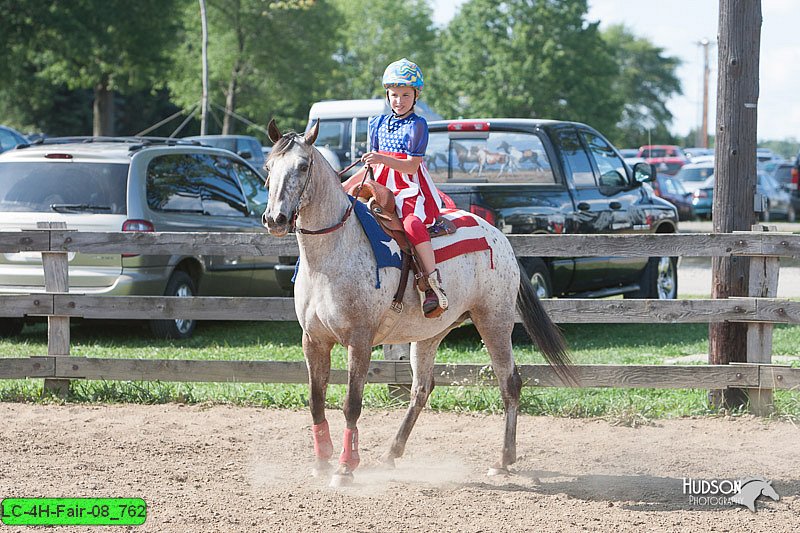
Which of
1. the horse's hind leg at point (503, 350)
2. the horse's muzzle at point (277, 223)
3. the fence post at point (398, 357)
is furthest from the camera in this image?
the fence post at point (398, 357)

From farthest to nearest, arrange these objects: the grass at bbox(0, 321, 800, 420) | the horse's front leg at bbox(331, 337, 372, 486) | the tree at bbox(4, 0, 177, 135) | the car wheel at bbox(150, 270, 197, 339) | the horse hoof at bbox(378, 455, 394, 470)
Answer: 1. the tree at bbox(4, 0, 177, 135)
2. the car wheel at bbox(150, 270, 197, 339)
3. the grass at bbox(0, 321, 800, 420)
4. the horse hoof at bbox(378, 455, 394, 470)
5. the horse's front leg at bbox(331, 337, 372, 486)

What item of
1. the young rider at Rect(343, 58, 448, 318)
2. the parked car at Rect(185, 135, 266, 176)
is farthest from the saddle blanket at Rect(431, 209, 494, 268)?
the parked car at Rect(185, 135, 266, 176)

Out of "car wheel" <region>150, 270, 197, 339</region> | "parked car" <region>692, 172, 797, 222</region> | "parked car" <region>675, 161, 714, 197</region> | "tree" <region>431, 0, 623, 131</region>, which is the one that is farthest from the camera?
"tree" <region>431, 0, 623, 131</region>

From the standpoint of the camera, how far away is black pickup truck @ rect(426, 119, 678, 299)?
9.88m

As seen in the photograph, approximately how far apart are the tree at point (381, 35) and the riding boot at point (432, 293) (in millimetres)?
64458

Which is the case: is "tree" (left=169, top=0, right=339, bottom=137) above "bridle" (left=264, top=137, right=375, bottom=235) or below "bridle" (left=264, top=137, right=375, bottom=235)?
above

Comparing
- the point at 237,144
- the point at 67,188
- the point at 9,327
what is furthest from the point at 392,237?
the point at 237,144

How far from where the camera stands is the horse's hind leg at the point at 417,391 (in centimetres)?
619

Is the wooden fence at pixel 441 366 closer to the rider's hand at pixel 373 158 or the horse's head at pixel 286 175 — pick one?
the rider's hand at pixel 373 158

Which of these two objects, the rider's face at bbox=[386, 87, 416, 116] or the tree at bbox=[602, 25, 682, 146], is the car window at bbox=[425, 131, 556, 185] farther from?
the tree at bbox=[602, 25, 682, 146]

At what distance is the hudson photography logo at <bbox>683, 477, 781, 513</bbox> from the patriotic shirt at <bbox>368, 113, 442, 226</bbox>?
83.0 inches

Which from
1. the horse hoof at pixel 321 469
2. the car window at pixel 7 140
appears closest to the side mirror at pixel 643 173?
the horse hoof at pixel 321 469

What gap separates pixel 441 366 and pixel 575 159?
13.0 ft

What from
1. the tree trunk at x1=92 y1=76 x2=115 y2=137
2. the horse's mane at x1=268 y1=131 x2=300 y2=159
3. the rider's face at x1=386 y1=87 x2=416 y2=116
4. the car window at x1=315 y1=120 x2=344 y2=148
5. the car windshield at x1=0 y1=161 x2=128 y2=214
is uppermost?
the tree trunk at x1=92 y1=76 x2=115 y2=137
